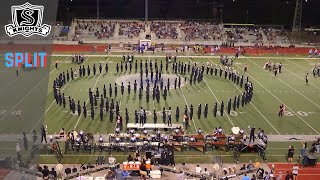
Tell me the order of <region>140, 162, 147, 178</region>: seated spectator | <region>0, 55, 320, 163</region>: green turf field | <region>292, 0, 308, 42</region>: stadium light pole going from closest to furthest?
<region>140, 162, 147, 178</region>: seated spectator, <region>0, 55, 320, 163</region>: green turf field, <region>292, 0, 308, 42</region>: stadium light pole

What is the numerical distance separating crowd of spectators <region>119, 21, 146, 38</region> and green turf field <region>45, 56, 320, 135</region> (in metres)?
14.6

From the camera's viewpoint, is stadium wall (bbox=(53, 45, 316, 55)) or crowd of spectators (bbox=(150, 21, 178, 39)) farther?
crowd of spectators (bbox=(150, 21, 178, 39))

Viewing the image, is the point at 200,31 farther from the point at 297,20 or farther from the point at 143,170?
the point at 143,170

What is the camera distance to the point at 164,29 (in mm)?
45219

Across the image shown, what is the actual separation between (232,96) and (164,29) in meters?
25.2

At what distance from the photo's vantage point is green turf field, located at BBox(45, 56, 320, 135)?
16891 mm

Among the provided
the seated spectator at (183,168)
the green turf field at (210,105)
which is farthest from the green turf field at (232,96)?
the seated spectator at (183,168)

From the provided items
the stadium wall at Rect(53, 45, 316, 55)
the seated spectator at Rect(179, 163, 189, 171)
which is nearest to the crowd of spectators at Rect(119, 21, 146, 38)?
the stadium wall at Rect(53, 45, 316, 55)

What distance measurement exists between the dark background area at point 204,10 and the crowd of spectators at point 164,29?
3.07m

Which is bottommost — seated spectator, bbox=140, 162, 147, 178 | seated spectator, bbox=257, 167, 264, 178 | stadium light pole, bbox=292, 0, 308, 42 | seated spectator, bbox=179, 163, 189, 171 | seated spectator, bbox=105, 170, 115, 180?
seated spectator, bbox=179, 163, 189, 171

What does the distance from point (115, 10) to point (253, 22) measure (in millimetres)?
17014

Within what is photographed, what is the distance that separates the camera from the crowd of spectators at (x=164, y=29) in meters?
43.3

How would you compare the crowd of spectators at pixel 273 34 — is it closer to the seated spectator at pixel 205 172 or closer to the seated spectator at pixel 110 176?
the seated spectator at pixel 205 172

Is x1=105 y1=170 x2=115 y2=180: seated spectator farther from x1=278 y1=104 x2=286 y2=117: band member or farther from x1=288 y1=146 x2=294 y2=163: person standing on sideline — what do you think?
x1=278 y1=104 x2=286 y2=117: band member
